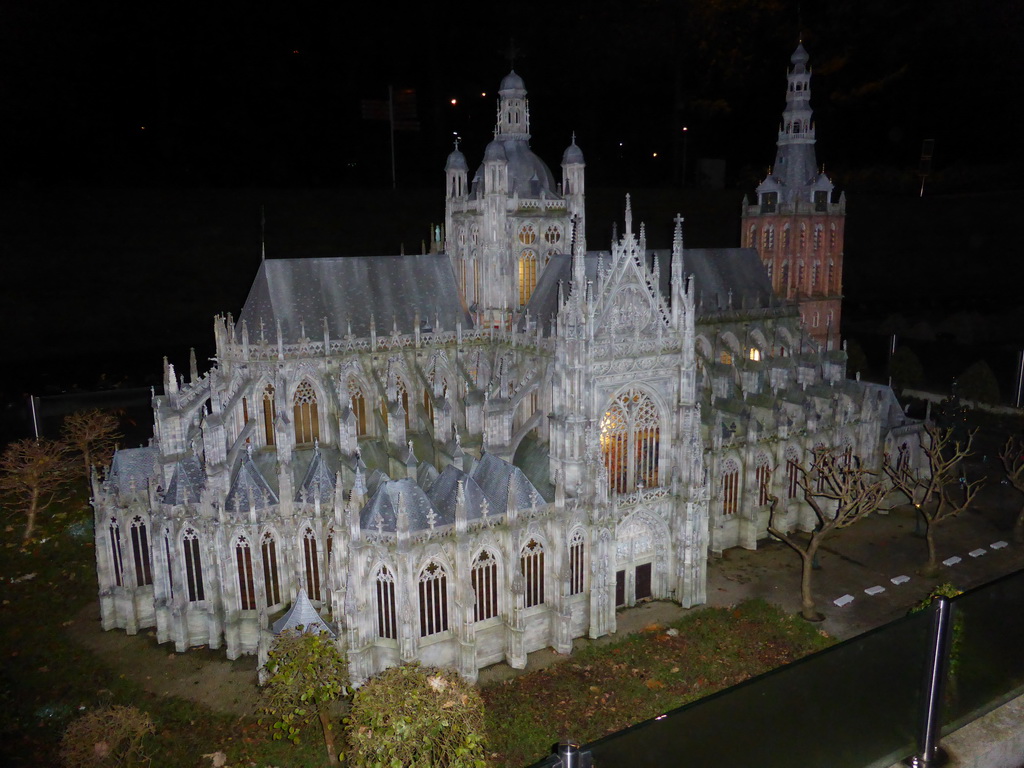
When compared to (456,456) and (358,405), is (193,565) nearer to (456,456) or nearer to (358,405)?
(358,405)

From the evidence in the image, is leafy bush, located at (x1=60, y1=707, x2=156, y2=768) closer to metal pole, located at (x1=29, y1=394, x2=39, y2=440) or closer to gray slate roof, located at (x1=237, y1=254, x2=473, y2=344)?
gray slate roof, located at (x1=237, y1=254, x2=473, y2=344)

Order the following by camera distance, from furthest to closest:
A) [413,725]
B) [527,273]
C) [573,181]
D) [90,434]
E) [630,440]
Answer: [90,434] → [573,181] → [527,273] → [630,440] → [413,725]

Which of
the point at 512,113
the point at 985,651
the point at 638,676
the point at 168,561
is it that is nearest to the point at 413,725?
the point at 985,651

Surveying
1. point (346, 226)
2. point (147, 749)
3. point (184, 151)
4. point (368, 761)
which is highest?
point (184, 151)

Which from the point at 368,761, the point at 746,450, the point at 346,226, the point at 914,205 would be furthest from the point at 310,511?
the point at 914,205

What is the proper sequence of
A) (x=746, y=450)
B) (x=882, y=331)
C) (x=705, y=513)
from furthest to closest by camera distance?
(x=882, y=331) → (x=746, y=450) → (x=705, y=513)

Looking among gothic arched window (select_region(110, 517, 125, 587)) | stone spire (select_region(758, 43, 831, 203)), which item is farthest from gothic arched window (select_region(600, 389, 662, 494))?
stone spire (select_region(758, 43, 831, 203))

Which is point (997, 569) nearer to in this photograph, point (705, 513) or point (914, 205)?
point (705, 513)
